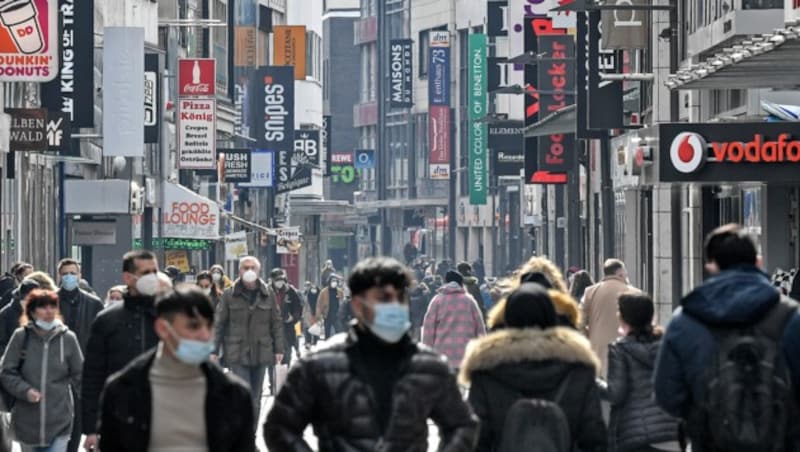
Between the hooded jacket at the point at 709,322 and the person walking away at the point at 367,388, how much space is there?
1400mm

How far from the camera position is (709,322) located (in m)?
9.82

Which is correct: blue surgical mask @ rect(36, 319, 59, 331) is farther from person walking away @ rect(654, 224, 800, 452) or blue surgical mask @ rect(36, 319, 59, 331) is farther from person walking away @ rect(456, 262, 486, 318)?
person walking away @ rect(456, 262, 486, 318)

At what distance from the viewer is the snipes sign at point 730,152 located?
79.5 feet

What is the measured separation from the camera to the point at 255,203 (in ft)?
292

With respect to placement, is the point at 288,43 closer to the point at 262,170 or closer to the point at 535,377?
the point at 262,170

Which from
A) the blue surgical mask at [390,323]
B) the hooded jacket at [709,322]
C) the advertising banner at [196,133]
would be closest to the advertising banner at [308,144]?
the advertising banner at [196,133]

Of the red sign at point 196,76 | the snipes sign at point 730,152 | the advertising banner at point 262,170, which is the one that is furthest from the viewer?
the advertising banner at point 262,170

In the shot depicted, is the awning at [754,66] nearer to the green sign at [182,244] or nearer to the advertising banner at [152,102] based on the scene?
the advertising banner at [152,102]

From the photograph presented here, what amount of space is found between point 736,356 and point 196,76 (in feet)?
161

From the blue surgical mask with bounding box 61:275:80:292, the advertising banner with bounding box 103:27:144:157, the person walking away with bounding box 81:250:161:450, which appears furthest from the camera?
the advertising banner with bounding box 103:27:144:157

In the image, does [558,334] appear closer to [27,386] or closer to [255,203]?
[27,386]

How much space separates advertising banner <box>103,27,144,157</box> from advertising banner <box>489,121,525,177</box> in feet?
75.9

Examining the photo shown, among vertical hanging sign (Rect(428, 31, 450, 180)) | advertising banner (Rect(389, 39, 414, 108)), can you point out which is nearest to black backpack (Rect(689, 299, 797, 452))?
vertical hanging sign (Rect(428, 31, 450, 180))

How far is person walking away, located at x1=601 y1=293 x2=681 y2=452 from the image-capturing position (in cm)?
1289
